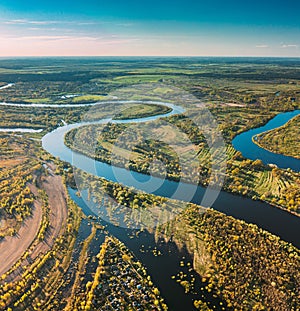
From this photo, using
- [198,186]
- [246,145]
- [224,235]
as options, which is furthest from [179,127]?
[224,235]

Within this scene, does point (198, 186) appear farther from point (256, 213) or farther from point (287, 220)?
point (287, 220)

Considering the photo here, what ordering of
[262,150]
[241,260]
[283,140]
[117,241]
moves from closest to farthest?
[241,260]
[117,241]
[262,150]
[283,140]

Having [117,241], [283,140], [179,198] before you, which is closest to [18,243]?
[117,241]

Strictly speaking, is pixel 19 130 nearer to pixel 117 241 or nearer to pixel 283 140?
pixel 117 241

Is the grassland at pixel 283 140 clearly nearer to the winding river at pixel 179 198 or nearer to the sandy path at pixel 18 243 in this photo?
the winding river at pixel 179 198

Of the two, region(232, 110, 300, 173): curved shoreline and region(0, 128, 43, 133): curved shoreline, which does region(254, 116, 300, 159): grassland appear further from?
region(0, 128, 43, 133): curved shoreline

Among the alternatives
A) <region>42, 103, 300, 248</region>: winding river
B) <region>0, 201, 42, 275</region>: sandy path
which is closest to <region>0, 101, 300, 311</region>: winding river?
<region>42, 103, 300, 248</region>: winding river
